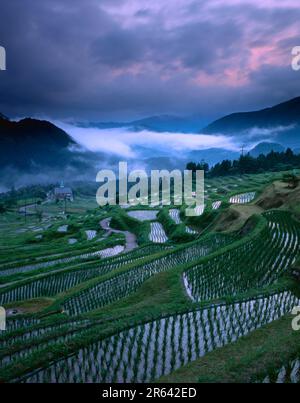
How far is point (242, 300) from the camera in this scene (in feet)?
35.1

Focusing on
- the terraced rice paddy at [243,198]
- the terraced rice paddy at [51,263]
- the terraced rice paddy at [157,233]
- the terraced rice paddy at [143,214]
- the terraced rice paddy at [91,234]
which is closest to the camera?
the terraced rice paddy at [51,263]

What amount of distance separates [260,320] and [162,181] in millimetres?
82902

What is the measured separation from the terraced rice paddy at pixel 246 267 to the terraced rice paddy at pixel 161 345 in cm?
301

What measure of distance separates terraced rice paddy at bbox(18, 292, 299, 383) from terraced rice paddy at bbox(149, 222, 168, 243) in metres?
24.4

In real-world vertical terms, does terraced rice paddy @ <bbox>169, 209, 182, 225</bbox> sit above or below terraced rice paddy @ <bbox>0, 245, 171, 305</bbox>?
above

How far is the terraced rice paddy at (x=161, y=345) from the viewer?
23.6 feet

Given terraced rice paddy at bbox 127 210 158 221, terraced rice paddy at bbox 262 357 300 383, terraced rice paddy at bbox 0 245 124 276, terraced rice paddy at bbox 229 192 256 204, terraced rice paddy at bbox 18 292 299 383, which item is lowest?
terraced rice paddy at bbox 0 245 124 276

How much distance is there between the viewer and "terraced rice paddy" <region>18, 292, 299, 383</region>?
7.20 meters

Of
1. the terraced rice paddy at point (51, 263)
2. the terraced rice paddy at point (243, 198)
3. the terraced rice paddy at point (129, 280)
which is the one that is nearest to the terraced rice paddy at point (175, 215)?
the terraced rice paddy at point (243, 198)

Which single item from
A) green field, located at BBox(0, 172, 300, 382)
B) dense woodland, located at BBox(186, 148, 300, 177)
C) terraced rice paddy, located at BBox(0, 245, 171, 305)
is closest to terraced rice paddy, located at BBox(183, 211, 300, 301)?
green field, located at BBox(0, 172, 300, 382)

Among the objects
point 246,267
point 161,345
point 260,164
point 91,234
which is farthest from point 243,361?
point 260,164

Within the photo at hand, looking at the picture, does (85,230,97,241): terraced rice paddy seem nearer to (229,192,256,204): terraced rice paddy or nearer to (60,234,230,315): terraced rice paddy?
(229,192,256,204): terraced rice paddy

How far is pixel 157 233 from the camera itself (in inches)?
1494

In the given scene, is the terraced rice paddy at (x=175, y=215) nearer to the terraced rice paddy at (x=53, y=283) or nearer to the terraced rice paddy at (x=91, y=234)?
the terraced rice paddy at (x=91, y=234)
